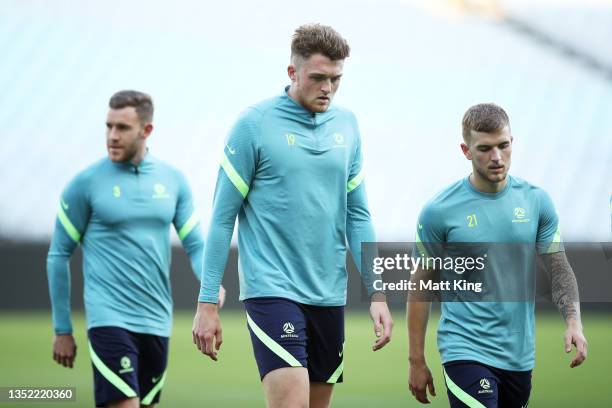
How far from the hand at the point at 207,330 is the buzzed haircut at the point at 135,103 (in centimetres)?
257

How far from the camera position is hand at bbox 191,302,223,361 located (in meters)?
5.07

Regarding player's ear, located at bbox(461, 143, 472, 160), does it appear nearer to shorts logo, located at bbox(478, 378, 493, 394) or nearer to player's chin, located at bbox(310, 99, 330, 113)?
player's chin, located at bbox(310, 99, 330, 113)

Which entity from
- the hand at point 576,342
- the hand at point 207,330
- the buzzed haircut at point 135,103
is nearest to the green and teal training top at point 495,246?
the hand at point 576,342

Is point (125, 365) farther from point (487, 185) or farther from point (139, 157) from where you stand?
point (487, 185)

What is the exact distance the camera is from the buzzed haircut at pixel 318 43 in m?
5.33

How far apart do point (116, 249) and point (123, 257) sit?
7 centimetres

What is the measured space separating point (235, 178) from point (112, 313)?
6.47ft

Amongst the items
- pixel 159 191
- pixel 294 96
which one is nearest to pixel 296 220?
pixel 294 96

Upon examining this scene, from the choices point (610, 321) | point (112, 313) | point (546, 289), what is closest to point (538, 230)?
point (546, 289)

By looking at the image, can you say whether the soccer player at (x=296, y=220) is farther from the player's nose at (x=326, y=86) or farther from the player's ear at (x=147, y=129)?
the player's ear at (x=147, y=129)

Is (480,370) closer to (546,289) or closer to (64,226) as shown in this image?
(546,289)

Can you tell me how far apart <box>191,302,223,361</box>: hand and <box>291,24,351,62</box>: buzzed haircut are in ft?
4.14

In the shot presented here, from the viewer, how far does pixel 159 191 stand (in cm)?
741

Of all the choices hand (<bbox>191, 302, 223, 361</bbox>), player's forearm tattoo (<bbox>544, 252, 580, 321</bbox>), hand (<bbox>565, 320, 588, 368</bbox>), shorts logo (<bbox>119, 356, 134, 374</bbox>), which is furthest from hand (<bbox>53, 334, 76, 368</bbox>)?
hand (<bbox>565, 320, 588, 368</bbox>)
